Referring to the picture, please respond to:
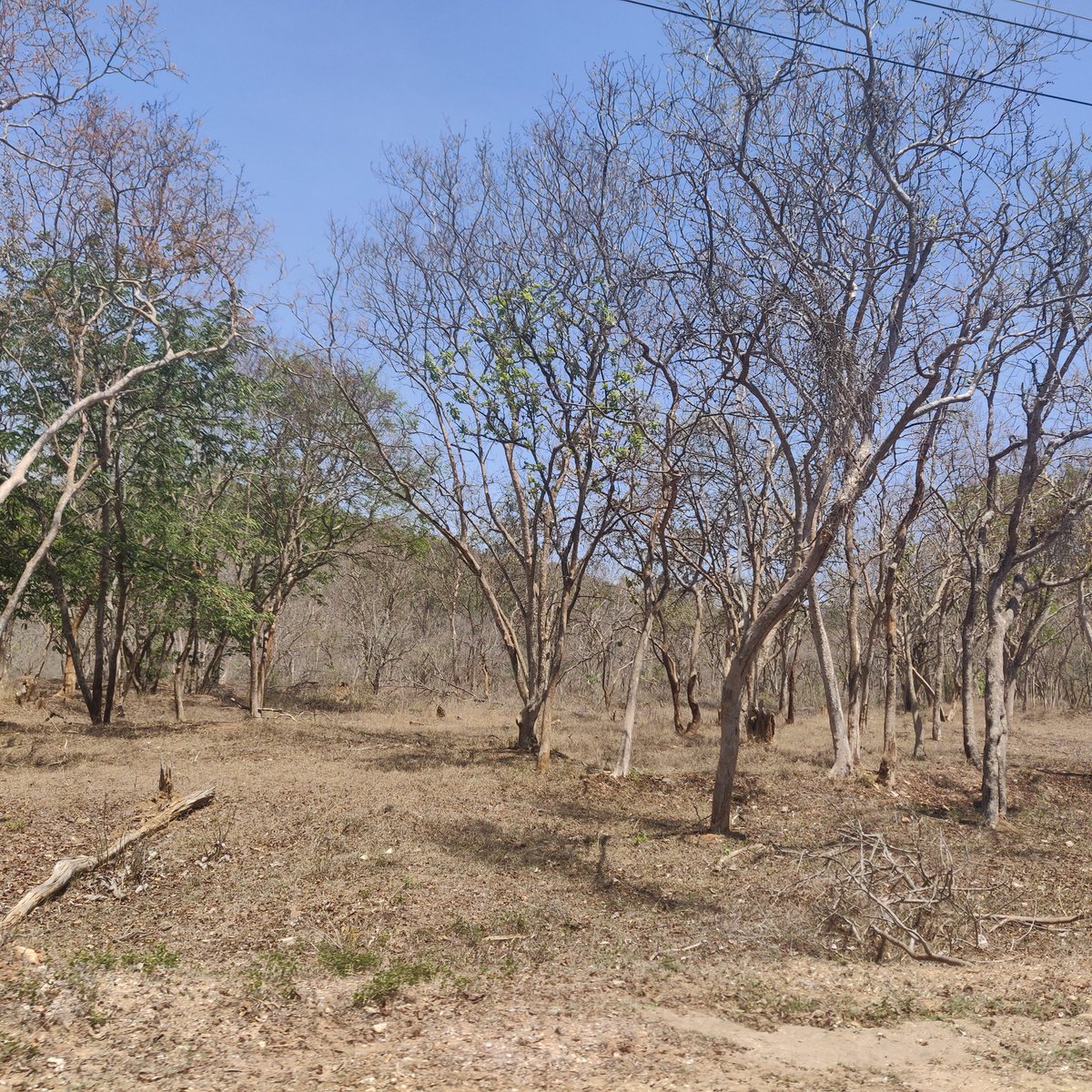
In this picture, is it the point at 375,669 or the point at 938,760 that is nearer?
the point at 938,760

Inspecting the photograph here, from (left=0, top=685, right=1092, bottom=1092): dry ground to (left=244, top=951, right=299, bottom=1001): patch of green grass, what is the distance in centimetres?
2

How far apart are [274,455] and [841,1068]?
17260 mm

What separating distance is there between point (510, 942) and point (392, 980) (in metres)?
1.30

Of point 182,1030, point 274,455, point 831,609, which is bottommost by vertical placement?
point 182,1030

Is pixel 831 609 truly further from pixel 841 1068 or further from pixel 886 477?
pixel 841 1068

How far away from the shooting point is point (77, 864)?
7.19 metres

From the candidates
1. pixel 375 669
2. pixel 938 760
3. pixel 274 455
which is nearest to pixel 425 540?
Result: pixel 274 455

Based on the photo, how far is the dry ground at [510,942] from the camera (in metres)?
4.19

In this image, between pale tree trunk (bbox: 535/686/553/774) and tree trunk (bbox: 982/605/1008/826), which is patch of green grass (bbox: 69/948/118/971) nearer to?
pale tree trunk (bbox: 535/686/553/774)

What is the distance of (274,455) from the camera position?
19109mm

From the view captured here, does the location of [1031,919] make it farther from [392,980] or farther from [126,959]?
[126,959]

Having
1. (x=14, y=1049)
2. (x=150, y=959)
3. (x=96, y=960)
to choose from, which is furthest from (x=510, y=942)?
(x=14, y=1049)

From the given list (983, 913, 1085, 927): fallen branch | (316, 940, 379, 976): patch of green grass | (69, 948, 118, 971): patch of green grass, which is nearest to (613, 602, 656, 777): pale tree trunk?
(983, 913, 1085, 927): fallen branch

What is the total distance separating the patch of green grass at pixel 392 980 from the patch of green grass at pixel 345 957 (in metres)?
0.15
